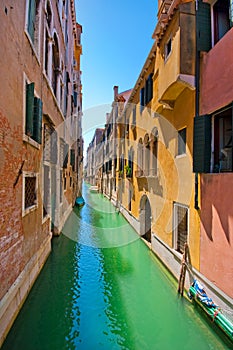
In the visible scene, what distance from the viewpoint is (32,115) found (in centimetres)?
561

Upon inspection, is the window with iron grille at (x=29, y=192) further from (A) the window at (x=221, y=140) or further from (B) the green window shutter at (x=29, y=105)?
(A) the window at (x=221, y=140)

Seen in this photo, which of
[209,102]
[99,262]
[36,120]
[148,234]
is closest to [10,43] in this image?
[36,120]

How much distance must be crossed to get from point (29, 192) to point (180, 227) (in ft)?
13.9

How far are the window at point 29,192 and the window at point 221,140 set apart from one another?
417 cm

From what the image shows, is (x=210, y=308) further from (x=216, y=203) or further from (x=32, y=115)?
(x=32, y=115)

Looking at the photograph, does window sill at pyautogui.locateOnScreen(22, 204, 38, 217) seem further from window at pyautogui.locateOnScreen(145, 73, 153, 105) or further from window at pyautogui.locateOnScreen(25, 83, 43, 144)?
window at pyautogui.locateOnScreen(145, 73, 153, 105)

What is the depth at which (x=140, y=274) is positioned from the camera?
24.1 ft

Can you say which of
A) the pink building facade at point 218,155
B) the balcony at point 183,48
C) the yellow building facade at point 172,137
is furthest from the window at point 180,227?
the balcony at point 183,48

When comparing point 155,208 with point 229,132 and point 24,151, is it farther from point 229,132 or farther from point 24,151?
point 24,151

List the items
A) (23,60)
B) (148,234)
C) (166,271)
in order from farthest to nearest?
1. (148,234)
2. (166,271)
3. (23,60)

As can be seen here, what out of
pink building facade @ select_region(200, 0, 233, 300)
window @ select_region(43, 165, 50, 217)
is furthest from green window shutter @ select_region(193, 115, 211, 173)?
window @ select_region(43, 165, 50, 217)

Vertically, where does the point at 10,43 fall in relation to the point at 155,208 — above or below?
above

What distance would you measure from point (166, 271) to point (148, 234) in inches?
172

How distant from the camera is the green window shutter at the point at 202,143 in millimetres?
5207
